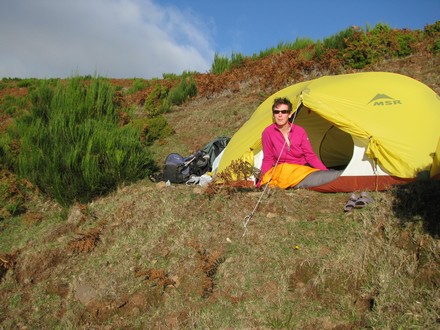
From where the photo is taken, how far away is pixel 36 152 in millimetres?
6480

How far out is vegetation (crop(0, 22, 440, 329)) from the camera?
11.1ft

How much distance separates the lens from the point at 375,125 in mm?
5047

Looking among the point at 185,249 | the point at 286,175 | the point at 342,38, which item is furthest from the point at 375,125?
the point at 342,38

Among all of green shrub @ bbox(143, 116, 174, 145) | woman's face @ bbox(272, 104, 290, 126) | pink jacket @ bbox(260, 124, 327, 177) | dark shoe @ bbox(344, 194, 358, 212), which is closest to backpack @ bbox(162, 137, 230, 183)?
pink jacket @ bbox(260, 124, 327, 177)

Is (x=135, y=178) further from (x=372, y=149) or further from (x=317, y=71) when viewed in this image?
(x=317, y=71)

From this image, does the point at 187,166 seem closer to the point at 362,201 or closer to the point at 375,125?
the point at 375,125

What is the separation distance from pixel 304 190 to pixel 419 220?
5.46 ft

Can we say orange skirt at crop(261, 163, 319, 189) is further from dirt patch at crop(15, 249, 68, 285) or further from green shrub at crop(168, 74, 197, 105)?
green shrub at crop(168, 74, 197, 105)

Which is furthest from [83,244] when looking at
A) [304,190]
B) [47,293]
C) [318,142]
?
[318,142]

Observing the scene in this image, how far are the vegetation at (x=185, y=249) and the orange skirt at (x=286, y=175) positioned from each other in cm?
36

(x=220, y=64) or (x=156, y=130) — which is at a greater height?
(x=220, y=64)

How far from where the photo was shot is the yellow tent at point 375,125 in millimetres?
4867

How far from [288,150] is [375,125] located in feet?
3.74

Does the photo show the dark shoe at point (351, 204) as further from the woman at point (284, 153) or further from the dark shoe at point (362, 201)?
the woman at point (284, 153)
